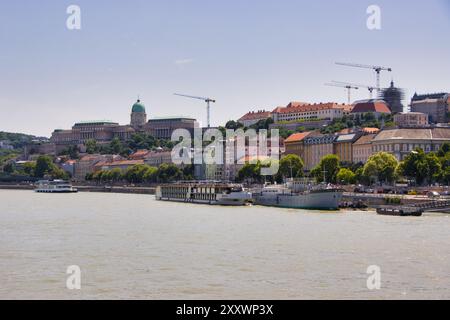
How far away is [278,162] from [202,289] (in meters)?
74.5

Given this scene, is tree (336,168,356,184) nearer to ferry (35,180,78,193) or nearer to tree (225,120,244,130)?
ferry (35,180,78,193)

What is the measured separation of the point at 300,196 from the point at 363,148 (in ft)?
131

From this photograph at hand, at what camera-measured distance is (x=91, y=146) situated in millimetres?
177000

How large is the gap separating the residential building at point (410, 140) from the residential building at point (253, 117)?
56174mm

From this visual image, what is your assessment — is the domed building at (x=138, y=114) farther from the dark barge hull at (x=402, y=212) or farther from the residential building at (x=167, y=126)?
the dark barge hull at (x=402, y=212)

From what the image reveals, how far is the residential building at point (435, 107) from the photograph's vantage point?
119463mm

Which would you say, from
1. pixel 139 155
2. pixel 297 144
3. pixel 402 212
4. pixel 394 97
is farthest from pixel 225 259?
pixel 139 155

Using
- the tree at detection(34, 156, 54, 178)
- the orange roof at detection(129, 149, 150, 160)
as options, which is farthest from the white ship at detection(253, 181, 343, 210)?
the tree at detection(34, 156, 54, 178)

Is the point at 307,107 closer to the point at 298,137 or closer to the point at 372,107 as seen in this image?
the point at 372,107

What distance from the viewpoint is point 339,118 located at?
128m

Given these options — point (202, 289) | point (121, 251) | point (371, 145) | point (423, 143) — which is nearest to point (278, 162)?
point (371, 145)

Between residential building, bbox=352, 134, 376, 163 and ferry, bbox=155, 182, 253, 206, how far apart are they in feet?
85.2

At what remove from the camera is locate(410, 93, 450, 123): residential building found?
4703 inches
